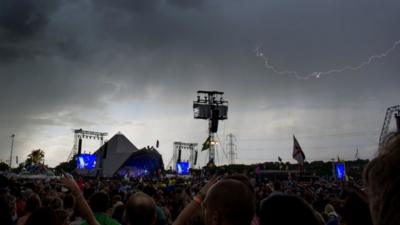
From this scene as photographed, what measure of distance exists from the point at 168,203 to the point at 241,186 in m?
9.84

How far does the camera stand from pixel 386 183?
38.3 inches

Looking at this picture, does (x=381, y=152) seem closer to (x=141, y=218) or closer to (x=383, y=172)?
(x=383, y=172)

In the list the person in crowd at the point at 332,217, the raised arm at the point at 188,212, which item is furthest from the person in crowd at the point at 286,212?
the person in crowd at the point at 332,217

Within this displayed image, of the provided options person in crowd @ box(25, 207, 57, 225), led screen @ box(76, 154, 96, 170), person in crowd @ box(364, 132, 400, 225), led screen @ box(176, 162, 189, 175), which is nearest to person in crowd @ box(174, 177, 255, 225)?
person in crowd @ box(364, 132, 400, 225)

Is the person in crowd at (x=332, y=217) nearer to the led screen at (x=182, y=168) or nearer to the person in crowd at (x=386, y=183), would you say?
the person in crowd at (x=386, y=183)

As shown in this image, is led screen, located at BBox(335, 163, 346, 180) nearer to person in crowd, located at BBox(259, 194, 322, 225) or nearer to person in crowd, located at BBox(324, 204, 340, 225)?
person in crowd, located at BBox(324, 204, 340, 225)

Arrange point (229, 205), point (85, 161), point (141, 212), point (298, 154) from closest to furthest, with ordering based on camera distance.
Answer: point (229, 205) → point (141, 212) → point (298, 154) → point (85, 161)

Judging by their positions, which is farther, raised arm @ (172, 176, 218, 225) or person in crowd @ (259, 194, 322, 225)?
raised arm @ (172, 176, 218, 225)

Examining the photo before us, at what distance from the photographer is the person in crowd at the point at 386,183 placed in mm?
938

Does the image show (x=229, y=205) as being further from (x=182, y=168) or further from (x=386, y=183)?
(x=182, y=168)

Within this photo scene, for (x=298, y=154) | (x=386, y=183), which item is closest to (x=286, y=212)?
(x=386, y=183)

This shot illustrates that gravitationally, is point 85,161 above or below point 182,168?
above

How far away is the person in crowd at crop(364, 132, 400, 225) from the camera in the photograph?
3.08 ft

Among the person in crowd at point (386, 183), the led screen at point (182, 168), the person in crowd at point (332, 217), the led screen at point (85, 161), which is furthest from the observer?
the led screen at point (182, 168)
